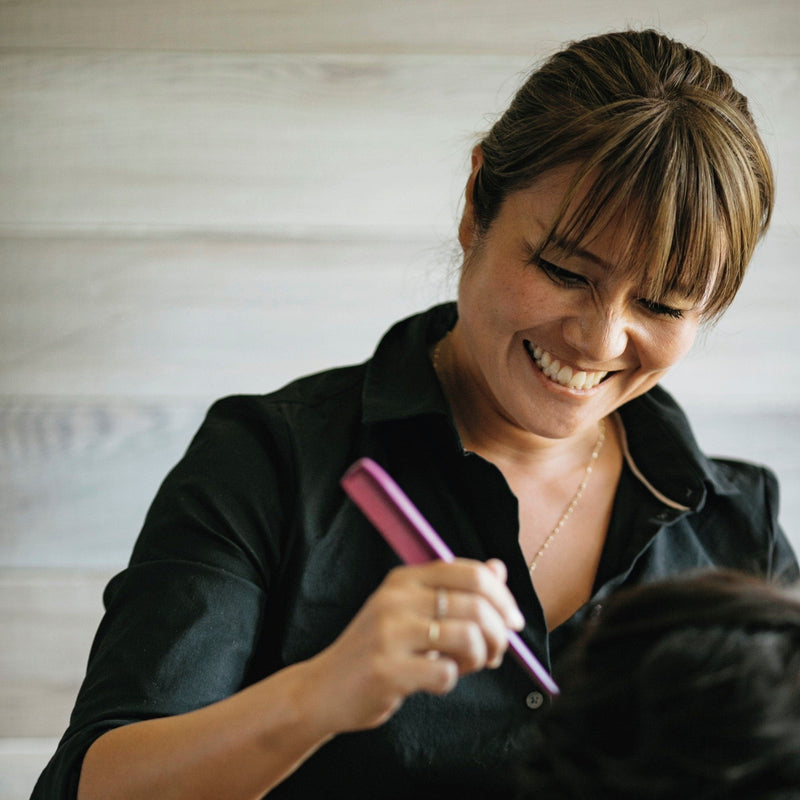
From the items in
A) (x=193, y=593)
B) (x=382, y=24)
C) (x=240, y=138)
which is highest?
(x=382, y=24)

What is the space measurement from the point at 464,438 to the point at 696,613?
1.91 ft

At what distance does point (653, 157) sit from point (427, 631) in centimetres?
48

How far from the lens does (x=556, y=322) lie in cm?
99

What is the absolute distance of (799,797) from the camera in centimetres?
56

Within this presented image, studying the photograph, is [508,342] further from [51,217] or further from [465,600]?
[51,217]

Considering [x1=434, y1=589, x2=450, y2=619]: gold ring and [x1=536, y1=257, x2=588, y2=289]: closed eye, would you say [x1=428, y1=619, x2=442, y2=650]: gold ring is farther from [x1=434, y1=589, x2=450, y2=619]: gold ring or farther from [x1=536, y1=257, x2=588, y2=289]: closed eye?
[x1=536, y1=257, x2=588, y2=289]: closed eye

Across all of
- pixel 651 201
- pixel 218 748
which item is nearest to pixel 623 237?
pixel 651 201

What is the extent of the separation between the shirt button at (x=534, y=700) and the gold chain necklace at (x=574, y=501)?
122 mm

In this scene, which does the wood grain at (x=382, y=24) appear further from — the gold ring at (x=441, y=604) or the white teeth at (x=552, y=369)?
the gold ring at (x=441, y=604)

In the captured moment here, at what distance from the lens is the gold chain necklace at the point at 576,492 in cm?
114

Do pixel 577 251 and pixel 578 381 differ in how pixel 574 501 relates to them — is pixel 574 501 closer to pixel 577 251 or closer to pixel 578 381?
pixel 578 381

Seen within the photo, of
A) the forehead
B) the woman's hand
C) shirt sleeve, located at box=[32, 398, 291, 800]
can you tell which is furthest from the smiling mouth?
the woman's hand

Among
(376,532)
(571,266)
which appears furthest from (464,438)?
(571,266)

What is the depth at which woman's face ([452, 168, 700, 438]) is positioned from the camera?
964 millimetres
